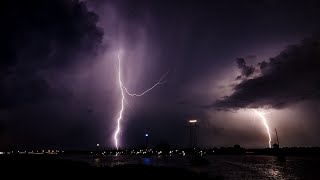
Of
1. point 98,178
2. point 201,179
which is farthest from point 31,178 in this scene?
point 201,179

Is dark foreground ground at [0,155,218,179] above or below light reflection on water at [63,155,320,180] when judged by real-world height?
above

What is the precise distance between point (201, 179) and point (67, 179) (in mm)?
16225

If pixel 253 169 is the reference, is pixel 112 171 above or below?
above

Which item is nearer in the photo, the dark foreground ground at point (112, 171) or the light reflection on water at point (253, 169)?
the dark foreground ground at point (112, 171)

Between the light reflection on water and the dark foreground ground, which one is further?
the light reflection on water

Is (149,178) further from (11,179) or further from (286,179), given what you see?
(286,179)

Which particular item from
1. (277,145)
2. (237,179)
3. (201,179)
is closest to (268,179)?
(237,179)

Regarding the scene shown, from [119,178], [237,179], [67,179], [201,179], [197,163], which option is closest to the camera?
[67,179]

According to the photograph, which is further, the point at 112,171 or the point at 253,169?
the point at 253,169

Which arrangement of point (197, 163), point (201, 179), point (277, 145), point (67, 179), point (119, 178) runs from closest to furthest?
point (67, 179) < point (119, 178) < point (201, 179) < point (197, 163) < point (277, 145)

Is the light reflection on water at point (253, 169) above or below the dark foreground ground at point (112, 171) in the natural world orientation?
below

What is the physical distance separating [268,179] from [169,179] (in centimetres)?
2848

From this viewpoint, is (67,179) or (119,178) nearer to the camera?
(67,179)

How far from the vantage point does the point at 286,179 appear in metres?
56.3
